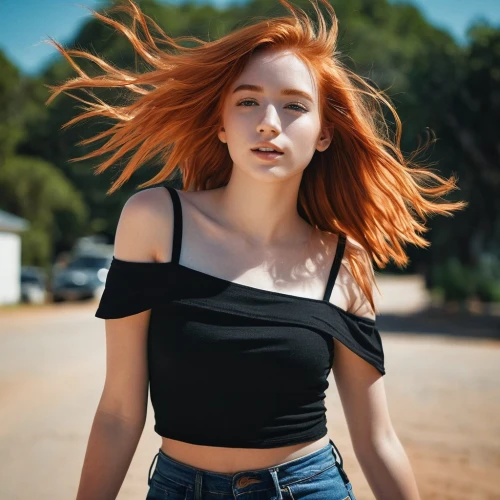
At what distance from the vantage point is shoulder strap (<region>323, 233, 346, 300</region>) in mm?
2236

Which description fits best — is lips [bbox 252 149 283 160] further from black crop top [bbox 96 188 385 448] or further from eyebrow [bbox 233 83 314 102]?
black crop top [bbox 96 188 385 448]

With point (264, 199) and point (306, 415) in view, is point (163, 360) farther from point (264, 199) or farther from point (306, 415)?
point (264, 199)

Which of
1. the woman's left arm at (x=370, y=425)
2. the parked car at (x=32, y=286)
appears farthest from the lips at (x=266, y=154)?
the parked car at (x=32, y=286)

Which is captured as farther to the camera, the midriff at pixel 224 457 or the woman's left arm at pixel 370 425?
the woman's left arm at pixel 370 425

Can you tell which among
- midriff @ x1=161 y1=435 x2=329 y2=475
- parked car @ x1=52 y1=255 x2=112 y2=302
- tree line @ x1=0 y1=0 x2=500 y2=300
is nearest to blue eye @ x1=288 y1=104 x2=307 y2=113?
tree line @ x1=0 y1=0 x2=500 y2=300

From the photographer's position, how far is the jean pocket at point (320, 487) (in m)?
2.01

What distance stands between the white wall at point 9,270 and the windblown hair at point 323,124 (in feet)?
80.1

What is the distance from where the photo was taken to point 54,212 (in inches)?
1620

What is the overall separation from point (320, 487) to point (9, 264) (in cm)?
2612

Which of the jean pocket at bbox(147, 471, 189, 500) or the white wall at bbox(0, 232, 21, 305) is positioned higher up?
the jean pocket at bbox(147, 471, 189, 500)

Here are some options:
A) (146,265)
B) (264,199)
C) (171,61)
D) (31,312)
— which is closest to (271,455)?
(146,265)

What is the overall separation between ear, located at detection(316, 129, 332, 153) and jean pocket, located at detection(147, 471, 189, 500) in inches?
43.7

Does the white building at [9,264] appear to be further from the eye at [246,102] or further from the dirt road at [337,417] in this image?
the eye at [246,102]

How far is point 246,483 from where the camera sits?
6.48 ft
